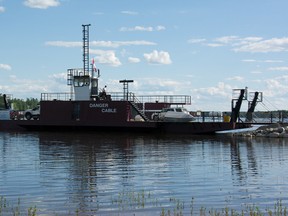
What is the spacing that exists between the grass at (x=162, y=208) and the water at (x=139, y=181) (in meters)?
0.03

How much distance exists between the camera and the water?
11484mm

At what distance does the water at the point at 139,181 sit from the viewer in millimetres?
11484

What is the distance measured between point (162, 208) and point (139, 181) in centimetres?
421

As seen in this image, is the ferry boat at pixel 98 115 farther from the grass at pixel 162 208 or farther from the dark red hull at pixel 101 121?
the grass at pixel 162 208

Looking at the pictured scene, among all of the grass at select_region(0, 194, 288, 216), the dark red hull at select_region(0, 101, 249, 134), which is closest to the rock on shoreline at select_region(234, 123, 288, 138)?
the dark red hull at select_region(0, 101, 249, 134)

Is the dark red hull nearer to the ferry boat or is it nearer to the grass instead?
the ferry boat

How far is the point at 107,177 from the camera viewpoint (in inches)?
634

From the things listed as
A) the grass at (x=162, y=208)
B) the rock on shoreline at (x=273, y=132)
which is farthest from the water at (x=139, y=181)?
the rock on shoreline at (x=273, y=132)

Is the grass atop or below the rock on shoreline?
below

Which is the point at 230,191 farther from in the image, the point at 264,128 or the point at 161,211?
the point at 264,128

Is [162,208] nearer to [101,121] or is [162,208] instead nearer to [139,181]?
[139,181]

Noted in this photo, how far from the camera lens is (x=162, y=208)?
1105 centimetres

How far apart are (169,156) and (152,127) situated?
58.4ft

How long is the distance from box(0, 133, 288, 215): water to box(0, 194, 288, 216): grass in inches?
1.0
